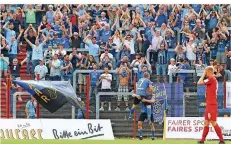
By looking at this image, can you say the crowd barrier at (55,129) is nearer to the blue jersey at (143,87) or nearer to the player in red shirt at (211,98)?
the blue jersey at (143,87)

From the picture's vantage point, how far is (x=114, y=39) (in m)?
32.9

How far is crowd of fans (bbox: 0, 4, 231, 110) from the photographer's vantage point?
1251 inches

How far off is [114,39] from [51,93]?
3894mm

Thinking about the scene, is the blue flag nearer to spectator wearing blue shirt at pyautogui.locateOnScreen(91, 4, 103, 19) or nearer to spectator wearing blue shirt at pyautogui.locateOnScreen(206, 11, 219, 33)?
spectator wearing blue shirt at pyautogui.locateOnScreen(91, 4, 103, 19)

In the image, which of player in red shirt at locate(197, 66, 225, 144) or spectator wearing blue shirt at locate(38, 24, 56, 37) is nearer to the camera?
player in red shirt at locate(197, 66, 225, 144)

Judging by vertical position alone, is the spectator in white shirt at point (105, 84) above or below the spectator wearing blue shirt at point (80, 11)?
below

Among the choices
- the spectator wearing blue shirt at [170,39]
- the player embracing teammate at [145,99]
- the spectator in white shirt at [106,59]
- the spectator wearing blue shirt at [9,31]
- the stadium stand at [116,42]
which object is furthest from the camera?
the spectator wearing blue shirt at [9,31]

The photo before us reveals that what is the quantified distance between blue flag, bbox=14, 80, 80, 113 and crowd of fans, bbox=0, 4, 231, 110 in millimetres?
595

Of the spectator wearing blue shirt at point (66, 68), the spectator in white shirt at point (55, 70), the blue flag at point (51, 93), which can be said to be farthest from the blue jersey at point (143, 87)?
the spectator in white shirt at point (55, 70)

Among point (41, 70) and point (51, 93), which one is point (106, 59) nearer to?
point (41, 70)

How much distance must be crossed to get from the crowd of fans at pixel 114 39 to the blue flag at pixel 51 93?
23.4 inches

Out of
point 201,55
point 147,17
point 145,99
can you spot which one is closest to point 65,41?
point 147,17

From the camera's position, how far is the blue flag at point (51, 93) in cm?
3025

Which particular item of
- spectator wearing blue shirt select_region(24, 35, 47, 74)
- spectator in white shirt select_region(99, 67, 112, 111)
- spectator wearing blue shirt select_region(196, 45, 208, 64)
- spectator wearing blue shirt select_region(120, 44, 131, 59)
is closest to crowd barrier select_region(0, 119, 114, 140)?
spectator in white shirt select_region(99, 67, 112, 111)
